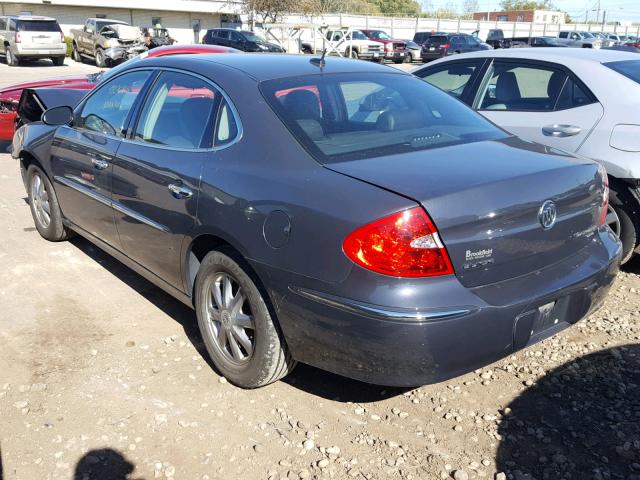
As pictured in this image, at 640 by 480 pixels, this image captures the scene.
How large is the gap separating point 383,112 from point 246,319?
1356 millimetres

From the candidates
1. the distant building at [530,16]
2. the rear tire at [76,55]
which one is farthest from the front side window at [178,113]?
the distant building at [530,16]

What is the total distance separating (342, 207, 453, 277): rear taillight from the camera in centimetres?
251

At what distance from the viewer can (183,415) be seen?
3.10 metres

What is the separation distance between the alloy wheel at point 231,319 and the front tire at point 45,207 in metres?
2.45

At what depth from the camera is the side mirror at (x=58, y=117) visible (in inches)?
188

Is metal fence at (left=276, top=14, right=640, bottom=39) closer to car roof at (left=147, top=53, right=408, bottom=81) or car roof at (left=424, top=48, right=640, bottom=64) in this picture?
car roof at (left=424, top=48, right=640, bottom=64)

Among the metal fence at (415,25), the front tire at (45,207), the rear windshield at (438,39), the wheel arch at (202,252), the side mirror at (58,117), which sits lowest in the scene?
the front tire at (45,207)

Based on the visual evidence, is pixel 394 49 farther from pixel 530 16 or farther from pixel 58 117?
pixel 530 16

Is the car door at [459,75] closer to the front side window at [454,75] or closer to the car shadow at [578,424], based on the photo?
the front side window at [454,75]

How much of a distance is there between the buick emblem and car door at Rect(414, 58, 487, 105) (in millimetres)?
2854

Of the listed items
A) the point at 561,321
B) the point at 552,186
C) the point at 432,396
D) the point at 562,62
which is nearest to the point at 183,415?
the point at 432,396

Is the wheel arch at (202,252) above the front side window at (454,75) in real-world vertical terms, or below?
below

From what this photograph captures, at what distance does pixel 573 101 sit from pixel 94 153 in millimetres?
3559

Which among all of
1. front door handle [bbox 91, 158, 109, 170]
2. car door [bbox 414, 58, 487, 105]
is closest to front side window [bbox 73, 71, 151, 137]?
front door handle [bbox 91, 158, 109, 170]
